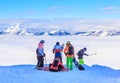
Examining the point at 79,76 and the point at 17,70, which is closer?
the point at 79,76

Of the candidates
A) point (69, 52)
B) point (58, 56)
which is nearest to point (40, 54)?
point (58, 56)

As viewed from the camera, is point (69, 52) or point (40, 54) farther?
point (40, 54)

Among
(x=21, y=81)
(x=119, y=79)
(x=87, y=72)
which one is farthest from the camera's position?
(x=87, y=72)

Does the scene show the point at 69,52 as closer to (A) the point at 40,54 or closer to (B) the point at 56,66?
(B) the point at 56,66

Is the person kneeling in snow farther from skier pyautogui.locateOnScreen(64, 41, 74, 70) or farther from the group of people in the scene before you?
skier pyautogui.locateOnScreen(64, 41, 74, 70)

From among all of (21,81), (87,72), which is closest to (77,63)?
(87,72)

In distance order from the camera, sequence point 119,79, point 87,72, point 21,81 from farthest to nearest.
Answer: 1. point 87,72
2. point 119,79
3. point 21,81

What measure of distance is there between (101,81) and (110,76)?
2.32 meters

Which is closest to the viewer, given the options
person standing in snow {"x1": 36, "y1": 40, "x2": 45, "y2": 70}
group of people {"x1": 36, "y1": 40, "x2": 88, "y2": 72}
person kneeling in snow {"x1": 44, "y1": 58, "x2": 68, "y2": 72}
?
person kneeling in snow {"x1": 44, "y1": 58, "x2": 68, "y2": 72}

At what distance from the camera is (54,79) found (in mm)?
23953

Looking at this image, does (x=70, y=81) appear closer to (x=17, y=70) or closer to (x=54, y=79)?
(x=54, y=79)

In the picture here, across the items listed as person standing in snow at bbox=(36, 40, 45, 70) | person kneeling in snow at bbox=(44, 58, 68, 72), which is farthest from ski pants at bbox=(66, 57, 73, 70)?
person standing in snow at bbox=(36, 40, 45, 70)

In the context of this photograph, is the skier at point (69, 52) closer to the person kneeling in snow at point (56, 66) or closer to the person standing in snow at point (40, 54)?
the person kneeling in snow at point (56, 66)

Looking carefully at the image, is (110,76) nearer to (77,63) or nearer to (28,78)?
(77,63)
